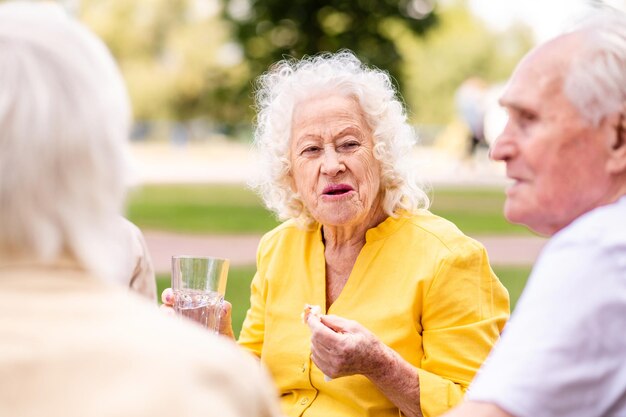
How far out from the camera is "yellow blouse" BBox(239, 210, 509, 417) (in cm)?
287

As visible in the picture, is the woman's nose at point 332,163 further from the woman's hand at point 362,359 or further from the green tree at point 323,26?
the green tree at point 323,26

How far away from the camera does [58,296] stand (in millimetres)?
1356

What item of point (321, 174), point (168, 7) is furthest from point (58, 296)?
point (168, 7)

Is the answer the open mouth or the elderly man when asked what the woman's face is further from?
the elderly man

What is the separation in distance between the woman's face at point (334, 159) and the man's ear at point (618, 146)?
140cm

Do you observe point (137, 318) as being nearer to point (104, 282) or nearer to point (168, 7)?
point (104, 282)

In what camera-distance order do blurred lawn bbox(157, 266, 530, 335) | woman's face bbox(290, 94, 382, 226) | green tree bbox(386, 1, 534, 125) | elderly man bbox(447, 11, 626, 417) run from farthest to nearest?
green tree bbox(386, 1, 534, 125) < blurred lawn bbox(157, 266, 530, 335) < woman's face bbox(290, 94, 382, 226) < elderly man bbox(447, 11, 626, 417)

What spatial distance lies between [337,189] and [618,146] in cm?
147

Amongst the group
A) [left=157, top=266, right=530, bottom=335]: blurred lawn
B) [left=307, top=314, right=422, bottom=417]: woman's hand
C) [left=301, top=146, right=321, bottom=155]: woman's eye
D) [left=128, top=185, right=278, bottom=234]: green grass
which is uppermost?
[left=301, top=146, right=321, bottom=155]: woman's eye

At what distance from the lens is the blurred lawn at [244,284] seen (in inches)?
291

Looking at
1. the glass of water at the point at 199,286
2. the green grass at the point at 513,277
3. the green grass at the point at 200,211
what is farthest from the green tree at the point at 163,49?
the glass of water at the point at 199,286

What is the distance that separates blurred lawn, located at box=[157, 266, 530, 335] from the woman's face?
3222mm

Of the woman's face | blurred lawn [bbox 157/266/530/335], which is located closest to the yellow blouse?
the woman's face

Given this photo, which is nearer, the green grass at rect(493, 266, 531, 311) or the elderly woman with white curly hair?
the elderly woman with white curly hair
